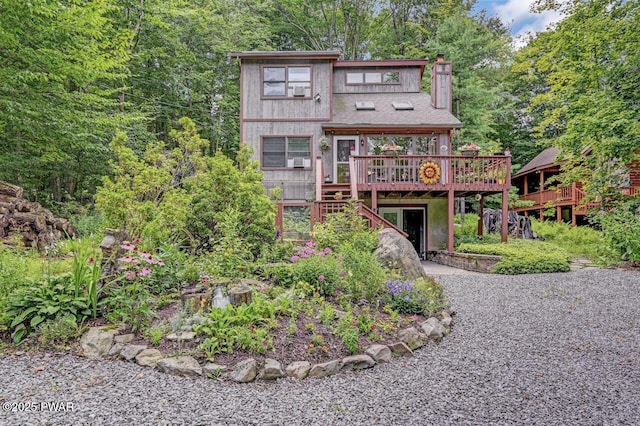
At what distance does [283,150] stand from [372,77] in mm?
4847

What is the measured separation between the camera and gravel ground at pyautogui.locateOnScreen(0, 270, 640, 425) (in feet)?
8.41

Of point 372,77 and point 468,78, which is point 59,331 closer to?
point 372,77

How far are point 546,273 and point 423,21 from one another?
19.0 m

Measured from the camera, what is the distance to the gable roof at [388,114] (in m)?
12.5

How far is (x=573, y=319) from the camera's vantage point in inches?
200

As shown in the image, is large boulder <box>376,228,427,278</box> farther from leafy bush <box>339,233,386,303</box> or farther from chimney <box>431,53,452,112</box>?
chimney <box>431,53,452,112</box>

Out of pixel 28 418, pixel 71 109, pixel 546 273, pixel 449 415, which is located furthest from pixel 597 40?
pixel 71 109

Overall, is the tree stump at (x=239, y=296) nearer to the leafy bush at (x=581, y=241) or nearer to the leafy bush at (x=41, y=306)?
the leafy bush at (x=41, y=306)

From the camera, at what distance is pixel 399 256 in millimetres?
6227

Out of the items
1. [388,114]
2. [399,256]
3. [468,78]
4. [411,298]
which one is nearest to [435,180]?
[388,114]

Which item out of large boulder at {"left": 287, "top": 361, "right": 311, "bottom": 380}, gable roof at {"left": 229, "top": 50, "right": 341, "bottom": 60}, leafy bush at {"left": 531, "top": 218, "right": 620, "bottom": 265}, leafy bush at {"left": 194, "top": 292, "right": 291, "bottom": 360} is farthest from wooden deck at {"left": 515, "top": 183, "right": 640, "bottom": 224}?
large boulder at {"left": 287, "top": 361, "right": 311, "bottom": 380}

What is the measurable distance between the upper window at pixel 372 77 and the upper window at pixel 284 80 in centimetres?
226

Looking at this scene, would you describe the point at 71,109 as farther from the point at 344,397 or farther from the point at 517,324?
the point at 517,324

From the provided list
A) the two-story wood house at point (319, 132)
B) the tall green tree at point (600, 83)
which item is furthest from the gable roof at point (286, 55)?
the tall green tree at point (600, 83)
